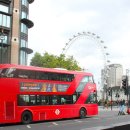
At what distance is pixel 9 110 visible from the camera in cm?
2689

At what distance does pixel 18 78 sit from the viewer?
27547 millimetres

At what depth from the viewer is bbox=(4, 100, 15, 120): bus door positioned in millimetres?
26672

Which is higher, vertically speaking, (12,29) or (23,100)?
(12,29)

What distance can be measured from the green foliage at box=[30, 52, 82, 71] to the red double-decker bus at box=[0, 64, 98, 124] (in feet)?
165

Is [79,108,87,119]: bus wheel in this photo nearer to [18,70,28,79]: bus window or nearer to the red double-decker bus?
the red double-decker bus

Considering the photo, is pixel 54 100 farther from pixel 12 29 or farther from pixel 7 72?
pixel 12 29

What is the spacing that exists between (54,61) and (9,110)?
60.0 meters

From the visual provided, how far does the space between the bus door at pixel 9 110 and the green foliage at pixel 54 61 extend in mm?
58239

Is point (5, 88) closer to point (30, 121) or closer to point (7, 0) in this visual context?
point (30, 121)

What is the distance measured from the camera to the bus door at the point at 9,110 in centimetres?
2667

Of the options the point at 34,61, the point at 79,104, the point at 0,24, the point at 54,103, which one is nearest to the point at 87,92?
the point at 79,104

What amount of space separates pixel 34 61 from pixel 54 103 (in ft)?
218

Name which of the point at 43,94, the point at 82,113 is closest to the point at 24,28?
the point at 82,113

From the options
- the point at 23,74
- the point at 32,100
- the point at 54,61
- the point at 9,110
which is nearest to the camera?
the point at 9,110
